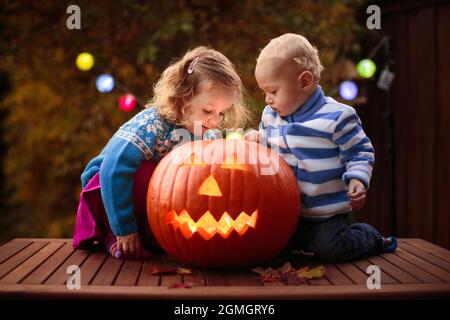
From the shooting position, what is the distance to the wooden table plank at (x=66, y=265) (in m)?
2.06

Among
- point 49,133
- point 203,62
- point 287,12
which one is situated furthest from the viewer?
point 49,133

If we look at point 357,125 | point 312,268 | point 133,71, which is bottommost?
point 312,268

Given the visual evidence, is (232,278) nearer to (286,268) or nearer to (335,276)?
(286,268)

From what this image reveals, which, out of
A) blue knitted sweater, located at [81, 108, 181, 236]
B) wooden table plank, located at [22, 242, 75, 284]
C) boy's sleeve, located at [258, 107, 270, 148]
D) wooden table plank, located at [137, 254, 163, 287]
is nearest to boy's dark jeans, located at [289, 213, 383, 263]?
boy's sleeve, located at [258, 107, 270, 148]

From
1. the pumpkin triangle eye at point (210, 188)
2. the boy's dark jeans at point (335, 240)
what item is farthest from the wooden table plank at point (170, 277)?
the boy's dark jeans at point (335, 240)

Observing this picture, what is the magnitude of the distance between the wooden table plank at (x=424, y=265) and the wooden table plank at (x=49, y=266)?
4.89ft

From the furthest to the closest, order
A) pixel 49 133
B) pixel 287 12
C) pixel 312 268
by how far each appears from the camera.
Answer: pixel 49 133 → pixel 287 12 → pixel 312 268

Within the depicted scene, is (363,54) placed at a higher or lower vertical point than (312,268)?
higher

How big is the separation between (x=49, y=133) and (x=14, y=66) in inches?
26.8

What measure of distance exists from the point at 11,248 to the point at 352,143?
5.50 ft

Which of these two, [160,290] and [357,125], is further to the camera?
[357,125]

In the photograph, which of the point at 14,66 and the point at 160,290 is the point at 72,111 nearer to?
the point at 14,66

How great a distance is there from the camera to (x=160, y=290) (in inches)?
74.6

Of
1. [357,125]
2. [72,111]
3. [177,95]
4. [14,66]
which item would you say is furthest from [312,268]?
[14,66]
